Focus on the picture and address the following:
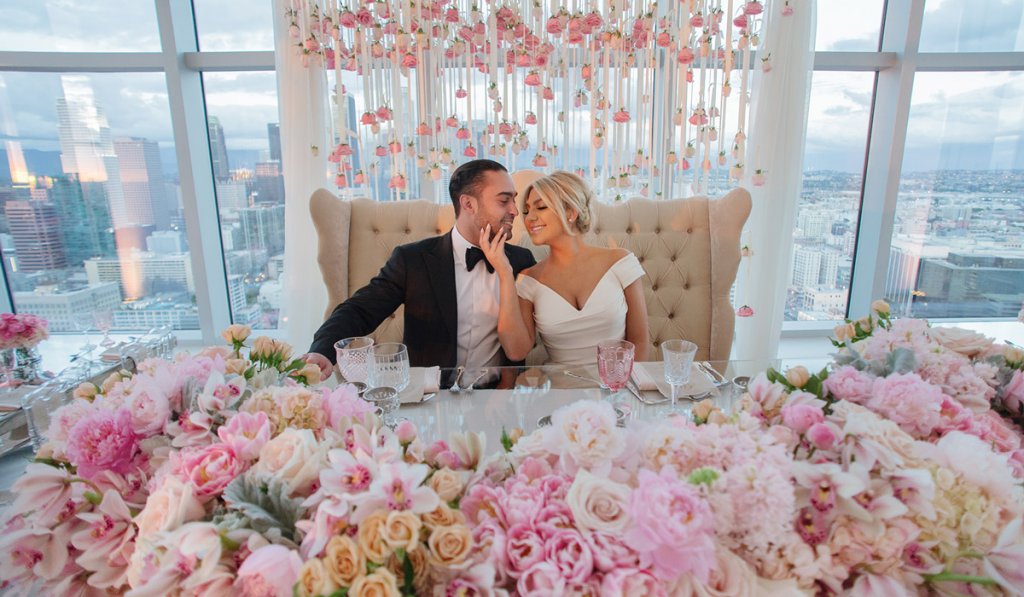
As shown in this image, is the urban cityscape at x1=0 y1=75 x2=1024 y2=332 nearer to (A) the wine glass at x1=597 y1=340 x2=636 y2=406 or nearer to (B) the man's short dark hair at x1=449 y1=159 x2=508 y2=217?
(B) the man's short dark hair at x1=449 y1=159 x2=508 y2=217

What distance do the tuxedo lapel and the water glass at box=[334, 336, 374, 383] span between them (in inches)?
30.6

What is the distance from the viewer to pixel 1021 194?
331 cm

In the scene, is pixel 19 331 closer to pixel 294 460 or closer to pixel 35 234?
Result: pixel 294 460

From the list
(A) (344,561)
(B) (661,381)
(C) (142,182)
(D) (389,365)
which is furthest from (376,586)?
(C) (142,182)

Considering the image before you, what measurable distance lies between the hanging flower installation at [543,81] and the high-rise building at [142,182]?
56.8 inches

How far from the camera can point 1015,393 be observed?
70cm

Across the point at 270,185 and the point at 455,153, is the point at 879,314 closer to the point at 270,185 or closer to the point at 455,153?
the point at 455,153

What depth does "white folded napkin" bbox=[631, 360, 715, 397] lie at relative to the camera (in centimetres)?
132

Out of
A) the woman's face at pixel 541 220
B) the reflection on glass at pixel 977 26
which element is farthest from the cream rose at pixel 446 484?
the reflection on glass at pixel 977 26

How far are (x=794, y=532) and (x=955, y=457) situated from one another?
19 centimetres

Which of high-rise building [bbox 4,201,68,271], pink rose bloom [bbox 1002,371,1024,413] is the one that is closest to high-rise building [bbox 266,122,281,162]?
high-rise building [bbox 4,201,68,271]

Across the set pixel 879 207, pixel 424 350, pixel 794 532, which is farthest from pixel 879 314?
pixel 879 207

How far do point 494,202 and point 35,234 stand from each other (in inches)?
133

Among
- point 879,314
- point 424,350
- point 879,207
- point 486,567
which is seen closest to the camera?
point 486,567
